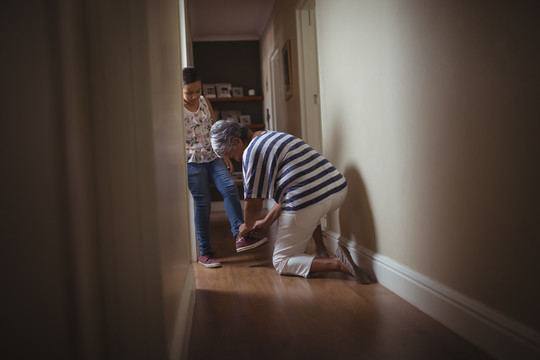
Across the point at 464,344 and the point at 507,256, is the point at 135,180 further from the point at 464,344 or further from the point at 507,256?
the point at 464,344

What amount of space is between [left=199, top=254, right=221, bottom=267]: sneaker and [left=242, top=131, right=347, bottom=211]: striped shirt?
1.80 feet

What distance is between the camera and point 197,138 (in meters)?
2.76

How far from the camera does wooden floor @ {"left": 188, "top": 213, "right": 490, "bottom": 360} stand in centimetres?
128

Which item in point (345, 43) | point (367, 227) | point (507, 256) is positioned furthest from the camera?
point (345, 43)

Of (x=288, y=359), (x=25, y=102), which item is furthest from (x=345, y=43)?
(x=25, y=102)

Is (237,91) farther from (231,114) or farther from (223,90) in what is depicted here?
(231,114)

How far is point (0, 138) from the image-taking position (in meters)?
0.80

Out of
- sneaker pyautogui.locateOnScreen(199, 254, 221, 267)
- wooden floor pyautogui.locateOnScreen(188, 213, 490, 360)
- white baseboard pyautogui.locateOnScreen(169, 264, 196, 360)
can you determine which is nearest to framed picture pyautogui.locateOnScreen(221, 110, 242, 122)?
sneaker pyautogui.locateOnScreen(199, 254, 221, 267)

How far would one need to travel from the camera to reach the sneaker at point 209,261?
2.66 metres

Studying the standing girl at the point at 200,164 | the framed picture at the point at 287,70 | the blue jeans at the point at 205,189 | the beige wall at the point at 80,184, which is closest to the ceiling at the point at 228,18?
the framed picture at the point at 287,70

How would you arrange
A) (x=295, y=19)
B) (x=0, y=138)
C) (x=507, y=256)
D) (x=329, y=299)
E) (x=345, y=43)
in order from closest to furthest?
1. (x=0, y=138)
2. (x=507, y=256)
3. (x=329, y=299)
4. (x=345, y=43)
5. (x=295, y=19)

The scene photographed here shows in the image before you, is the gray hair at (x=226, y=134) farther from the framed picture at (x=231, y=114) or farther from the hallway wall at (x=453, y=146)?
the framed picture at (x=231, y=114)

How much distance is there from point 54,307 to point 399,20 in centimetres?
154

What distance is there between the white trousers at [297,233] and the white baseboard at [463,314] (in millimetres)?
420
